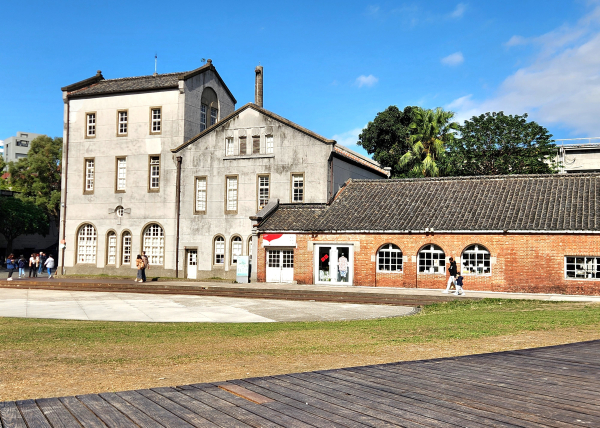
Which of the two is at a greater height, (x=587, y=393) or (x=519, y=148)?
(x=519, y=148)

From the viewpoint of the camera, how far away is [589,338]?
36.0ft

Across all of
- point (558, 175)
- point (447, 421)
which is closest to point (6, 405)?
point (447, 421)

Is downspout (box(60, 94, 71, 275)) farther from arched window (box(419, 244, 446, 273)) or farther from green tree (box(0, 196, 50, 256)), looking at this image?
arched window (box(419, 244, 446, 273))

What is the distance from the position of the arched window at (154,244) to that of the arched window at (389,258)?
53.3ft

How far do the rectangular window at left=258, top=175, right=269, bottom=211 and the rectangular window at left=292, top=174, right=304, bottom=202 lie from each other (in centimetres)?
190

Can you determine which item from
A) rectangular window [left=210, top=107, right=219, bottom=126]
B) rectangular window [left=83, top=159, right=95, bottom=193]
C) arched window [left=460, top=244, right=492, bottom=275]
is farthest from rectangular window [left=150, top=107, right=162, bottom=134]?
arched window [left=460, top=244, right=492, bottom=275]

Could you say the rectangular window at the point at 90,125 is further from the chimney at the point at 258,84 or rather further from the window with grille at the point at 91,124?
the chimney at the point at 258,84

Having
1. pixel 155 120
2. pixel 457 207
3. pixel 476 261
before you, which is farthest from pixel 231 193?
pixel 476 261

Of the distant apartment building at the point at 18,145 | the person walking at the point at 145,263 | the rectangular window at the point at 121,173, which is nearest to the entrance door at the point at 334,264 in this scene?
the person walking at the point at 145,263

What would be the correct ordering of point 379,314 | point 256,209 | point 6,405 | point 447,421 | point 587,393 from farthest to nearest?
1. point 256,209
2. point 379,314
3. point 587,393
4. point 6,405
5. point 447,421

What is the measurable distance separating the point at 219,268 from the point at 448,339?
2727cm

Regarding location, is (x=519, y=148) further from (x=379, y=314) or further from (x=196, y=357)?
(x=196, y=357)

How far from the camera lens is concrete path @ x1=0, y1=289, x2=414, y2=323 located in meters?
17.3

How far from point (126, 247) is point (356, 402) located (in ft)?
122
